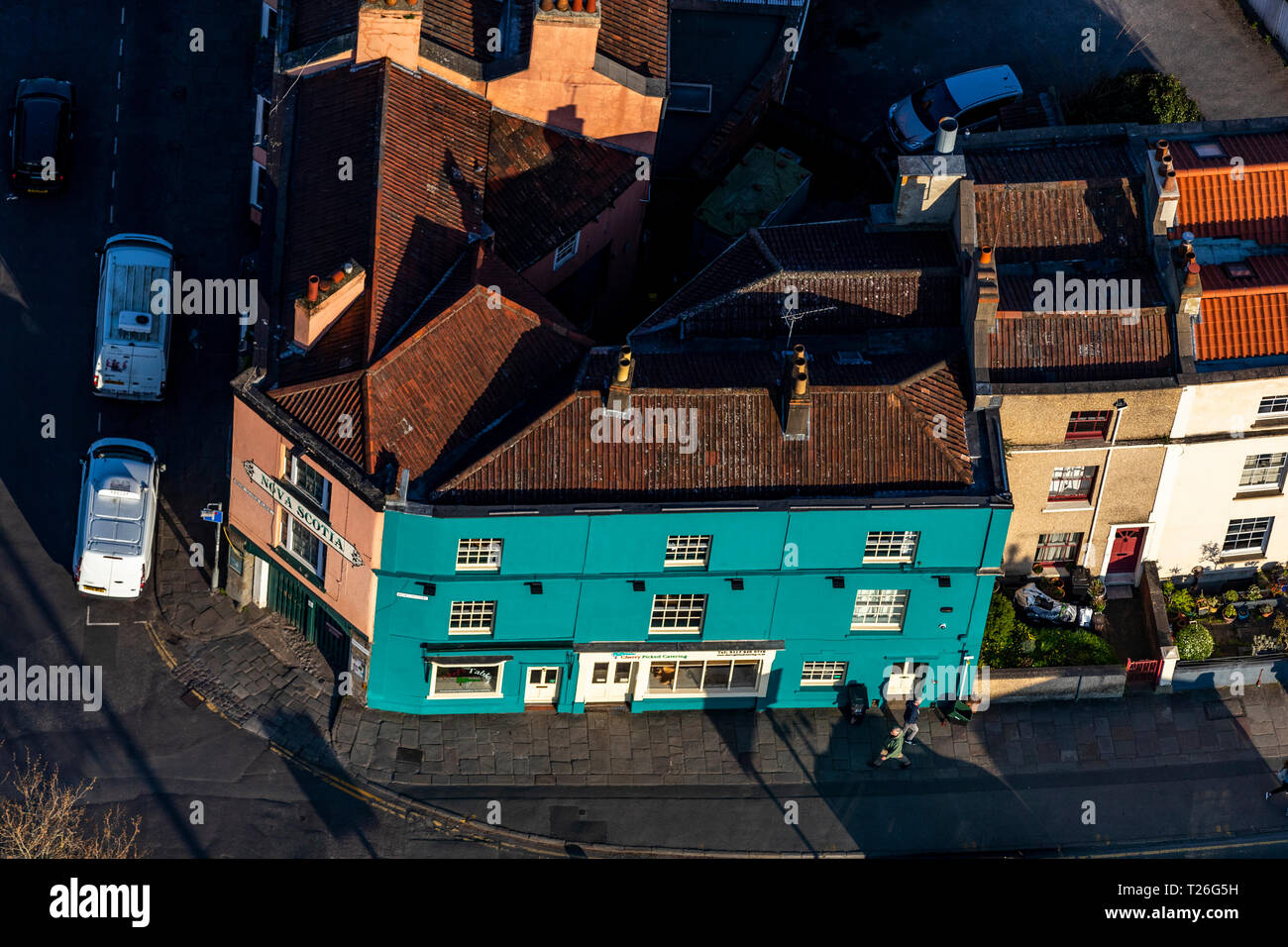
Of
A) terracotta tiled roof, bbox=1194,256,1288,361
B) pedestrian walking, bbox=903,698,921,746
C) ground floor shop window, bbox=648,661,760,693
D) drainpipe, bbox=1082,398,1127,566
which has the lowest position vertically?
pedestrian walking, bbox=903,698,921,746

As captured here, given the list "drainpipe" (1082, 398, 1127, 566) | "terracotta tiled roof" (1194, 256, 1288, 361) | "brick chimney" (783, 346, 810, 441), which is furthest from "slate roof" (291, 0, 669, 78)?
"terracotta tiled roof" (1194, 256, 1288, 361)

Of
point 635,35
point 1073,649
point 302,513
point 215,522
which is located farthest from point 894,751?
point 635,35

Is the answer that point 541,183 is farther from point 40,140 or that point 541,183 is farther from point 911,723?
point 911,723

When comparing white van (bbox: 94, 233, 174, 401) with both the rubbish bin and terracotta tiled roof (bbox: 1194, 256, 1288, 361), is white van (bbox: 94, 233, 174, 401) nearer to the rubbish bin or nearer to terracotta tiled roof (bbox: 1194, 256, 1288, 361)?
the rubbish bin

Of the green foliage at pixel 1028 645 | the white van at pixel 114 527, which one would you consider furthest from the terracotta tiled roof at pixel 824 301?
the white van at pixel 114 527

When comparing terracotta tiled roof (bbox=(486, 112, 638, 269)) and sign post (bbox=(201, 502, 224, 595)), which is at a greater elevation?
terracotta tiled roof (bbox=(486, 112, 638, 269))

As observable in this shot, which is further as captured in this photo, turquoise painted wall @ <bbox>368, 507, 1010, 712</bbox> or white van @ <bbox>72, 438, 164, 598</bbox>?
white van @ <bbox>72, 438, 164, 598</bbox>
